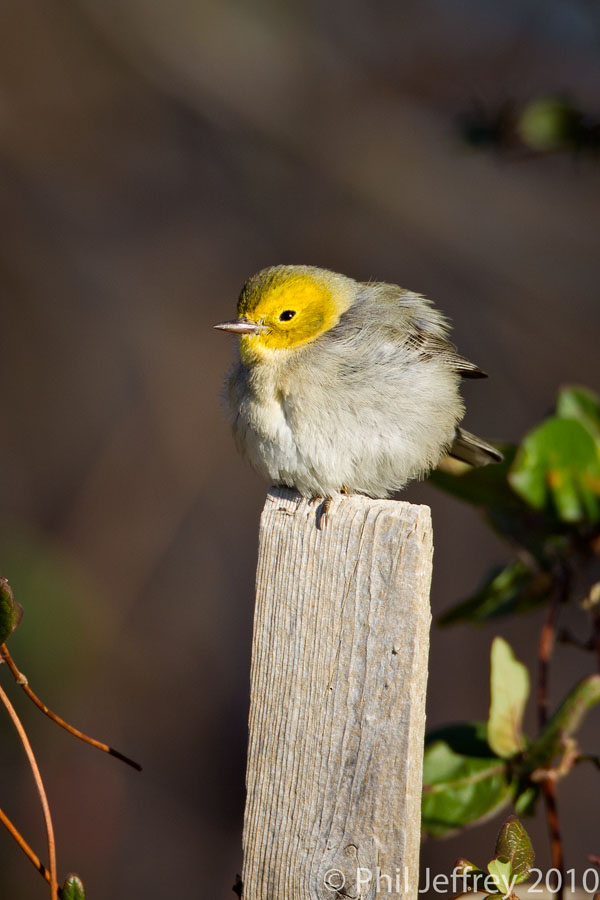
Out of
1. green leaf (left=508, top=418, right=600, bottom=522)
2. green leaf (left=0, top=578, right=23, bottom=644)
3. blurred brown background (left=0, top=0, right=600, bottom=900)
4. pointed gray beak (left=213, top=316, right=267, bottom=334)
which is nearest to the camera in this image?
green leaf (left=0, top=578, right=23, bottom=644)

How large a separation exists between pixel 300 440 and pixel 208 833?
4998mm

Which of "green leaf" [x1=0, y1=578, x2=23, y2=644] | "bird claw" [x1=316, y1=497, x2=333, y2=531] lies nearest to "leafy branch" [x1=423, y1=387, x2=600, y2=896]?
"bird claw" [x1=316, y1=497, x2=333, y2=531]

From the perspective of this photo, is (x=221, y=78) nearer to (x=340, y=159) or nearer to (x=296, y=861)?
(x=340, y=159)

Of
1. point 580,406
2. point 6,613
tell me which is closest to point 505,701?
point 580,406

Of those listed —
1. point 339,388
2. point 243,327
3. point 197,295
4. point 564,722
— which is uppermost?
point 197,295

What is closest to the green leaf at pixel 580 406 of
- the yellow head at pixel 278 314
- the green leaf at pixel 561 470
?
the green leaf at pixel 561 470

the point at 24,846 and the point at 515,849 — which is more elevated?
the point at 515,849

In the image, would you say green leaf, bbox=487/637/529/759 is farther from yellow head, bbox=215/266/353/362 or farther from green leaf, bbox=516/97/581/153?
green leaf, bbox=516/97/581/153

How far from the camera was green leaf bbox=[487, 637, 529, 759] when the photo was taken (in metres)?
2.65

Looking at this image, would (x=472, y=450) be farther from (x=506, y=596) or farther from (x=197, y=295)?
(x=197, y=295)

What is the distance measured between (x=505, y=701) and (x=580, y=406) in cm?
105

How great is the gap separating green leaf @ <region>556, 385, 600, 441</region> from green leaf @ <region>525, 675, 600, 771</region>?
0.90 m

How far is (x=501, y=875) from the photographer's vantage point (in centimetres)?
195

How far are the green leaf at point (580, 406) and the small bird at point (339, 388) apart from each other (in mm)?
305
